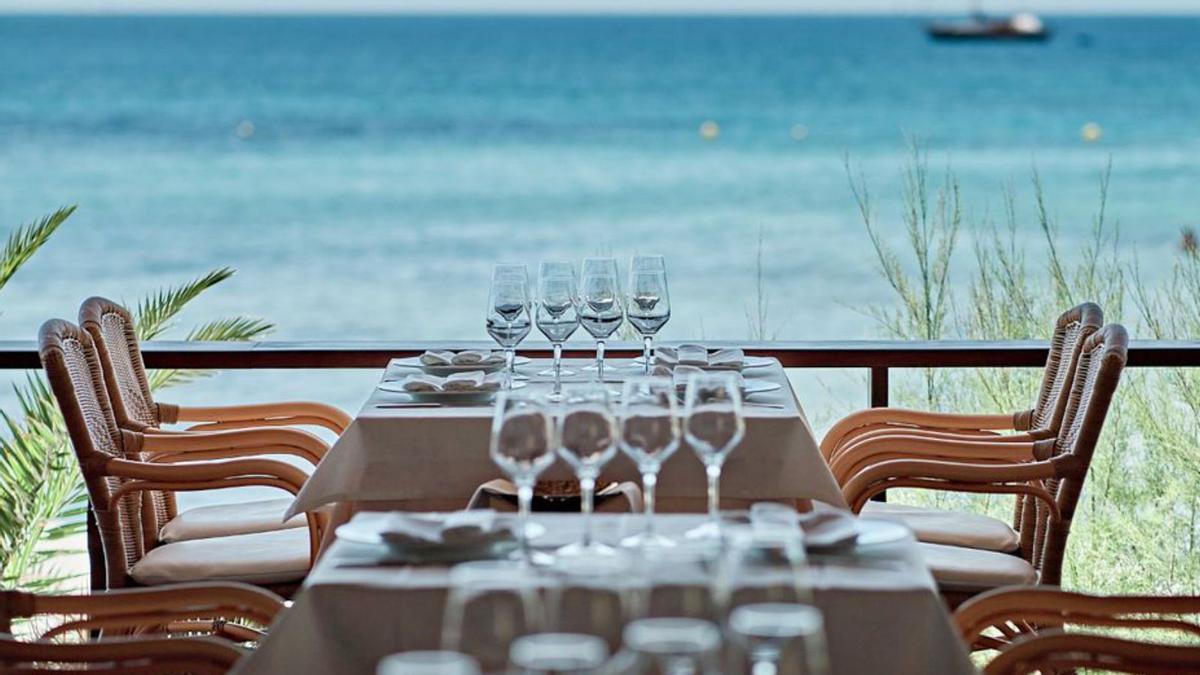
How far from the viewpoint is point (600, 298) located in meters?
3.31

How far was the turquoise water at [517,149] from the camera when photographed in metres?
17.0

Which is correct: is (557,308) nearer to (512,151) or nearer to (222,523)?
(222,523)

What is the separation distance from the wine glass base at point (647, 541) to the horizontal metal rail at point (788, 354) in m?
1.90

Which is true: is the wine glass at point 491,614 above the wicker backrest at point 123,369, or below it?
below

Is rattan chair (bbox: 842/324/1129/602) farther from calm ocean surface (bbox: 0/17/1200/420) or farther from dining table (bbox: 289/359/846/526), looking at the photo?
calm ocean surface (bbox: 0/17/1200/420)

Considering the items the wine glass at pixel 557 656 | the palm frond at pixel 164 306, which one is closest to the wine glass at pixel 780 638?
the wine glass at pixel 557 656

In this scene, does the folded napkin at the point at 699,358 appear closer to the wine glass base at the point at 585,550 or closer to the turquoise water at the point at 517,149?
the wine glass base at the point at 585,550

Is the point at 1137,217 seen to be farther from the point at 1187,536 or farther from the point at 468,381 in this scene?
the point at 468,381

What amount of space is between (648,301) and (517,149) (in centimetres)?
2021

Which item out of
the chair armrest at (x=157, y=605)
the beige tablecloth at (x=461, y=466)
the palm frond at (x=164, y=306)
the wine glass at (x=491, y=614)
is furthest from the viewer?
the palm frond at (x=164, y=306)

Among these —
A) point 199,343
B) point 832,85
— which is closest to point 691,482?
point 199,343

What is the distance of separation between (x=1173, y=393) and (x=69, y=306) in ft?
43.4

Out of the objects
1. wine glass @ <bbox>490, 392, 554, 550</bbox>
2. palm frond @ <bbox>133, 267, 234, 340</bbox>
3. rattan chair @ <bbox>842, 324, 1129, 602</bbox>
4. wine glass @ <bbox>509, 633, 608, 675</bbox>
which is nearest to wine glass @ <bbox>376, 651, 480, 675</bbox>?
wine glass @ <bbox>509, 633, 608, 675</bbox>

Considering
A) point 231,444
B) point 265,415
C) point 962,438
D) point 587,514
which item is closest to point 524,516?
point 587,514
